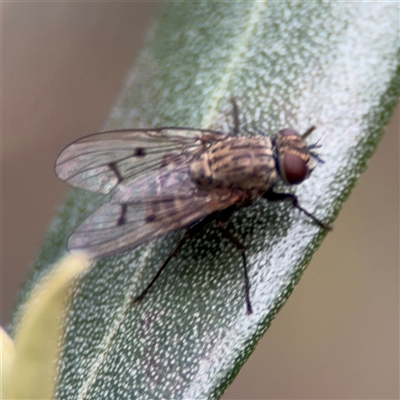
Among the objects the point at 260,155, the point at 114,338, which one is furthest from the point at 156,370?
the point at 260,155

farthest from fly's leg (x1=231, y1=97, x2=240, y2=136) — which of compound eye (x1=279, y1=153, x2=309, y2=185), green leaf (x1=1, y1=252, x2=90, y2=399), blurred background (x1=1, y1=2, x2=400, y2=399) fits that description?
blurred background (x1=1, y1=2, x2=400, y2=399)

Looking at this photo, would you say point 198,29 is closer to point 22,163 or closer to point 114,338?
point 114,338

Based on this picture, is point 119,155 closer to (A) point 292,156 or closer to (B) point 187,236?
(B) point 187,236

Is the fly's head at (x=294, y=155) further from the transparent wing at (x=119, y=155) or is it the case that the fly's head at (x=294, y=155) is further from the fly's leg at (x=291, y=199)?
the transparent wing at (x=119, y=155)

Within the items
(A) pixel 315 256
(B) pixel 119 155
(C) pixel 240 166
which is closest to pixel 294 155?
(C) pixel 240 166

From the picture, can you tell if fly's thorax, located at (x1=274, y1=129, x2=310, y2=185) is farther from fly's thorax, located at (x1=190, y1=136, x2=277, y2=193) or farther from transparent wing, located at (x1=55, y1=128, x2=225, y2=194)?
transparent wing, located at (x1=55, y1=128, x2=225, y2=194)
